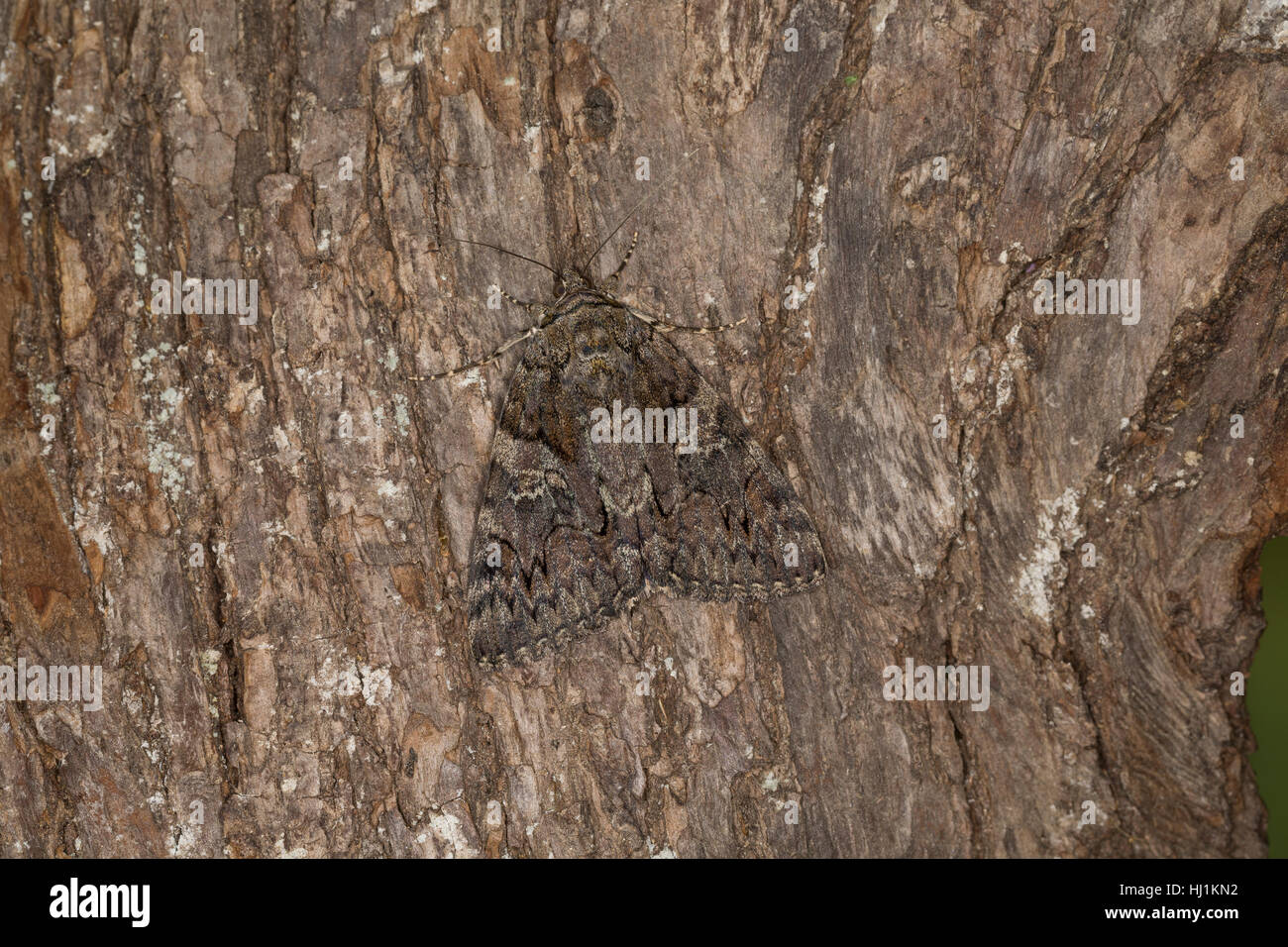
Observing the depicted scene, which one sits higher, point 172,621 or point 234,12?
point 234,12

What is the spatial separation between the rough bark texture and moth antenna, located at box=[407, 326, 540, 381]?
1.2 inches

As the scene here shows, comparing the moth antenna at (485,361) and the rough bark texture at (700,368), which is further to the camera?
the moth antenna at (485,361)

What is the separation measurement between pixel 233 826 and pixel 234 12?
2934 mm

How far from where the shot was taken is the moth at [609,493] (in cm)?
288

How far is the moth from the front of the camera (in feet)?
9.46

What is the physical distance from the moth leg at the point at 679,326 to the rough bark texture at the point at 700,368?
0.05m

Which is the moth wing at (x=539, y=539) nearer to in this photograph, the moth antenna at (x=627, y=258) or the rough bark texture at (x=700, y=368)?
the rough bark texture at (x=700, y=368)

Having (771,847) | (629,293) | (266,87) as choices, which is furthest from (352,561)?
(771,847)

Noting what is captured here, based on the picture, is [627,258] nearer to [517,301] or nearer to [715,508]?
[517,301]

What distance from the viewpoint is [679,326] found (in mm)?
2936

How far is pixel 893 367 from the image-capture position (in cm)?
287

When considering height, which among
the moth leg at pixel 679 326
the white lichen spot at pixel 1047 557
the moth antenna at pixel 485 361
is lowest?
the white lichen spot at pixel 1047 557

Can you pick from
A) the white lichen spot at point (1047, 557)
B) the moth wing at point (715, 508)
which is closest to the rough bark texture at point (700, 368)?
the white lichen spot at point (1047, 557)
